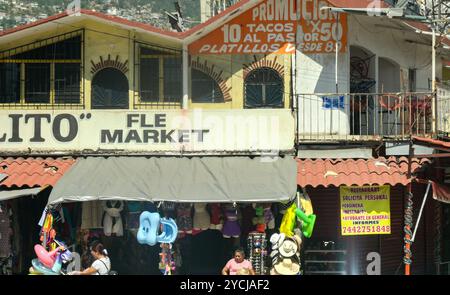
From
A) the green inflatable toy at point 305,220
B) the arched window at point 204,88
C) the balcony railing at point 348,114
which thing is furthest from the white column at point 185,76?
the green inflatable toy at point 305,220

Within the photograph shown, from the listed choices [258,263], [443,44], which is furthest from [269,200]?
[443,44]

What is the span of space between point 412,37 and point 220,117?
5263 mm

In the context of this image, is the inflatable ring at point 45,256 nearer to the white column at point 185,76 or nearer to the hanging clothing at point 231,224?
the hanging clothing at point 231,224

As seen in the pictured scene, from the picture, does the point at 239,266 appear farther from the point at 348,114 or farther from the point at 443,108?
the point at 443,108

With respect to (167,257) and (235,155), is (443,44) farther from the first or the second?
(167,257)

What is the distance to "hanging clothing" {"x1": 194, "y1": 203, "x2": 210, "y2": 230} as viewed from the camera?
1419cm

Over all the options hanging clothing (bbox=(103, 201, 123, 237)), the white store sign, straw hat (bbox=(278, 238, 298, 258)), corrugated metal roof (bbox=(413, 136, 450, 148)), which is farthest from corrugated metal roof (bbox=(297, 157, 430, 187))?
hanging clothing (bbox=(103, 201, 123, 237))

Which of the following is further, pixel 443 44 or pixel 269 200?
pixel 443 44

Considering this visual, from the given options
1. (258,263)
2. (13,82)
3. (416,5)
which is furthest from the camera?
(416,5)

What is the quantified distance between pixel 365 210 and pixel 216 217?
3.03 meters

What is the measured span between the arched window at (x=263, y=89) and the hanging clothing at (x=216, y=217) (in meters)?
2.72

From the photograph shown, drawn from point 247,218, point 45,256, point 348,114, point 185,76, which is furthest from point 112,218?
point 348,114

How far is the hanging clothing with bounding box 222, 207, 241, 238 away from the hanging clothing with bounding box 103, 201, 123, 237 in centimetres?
214

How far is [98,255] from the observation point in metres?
13.3
